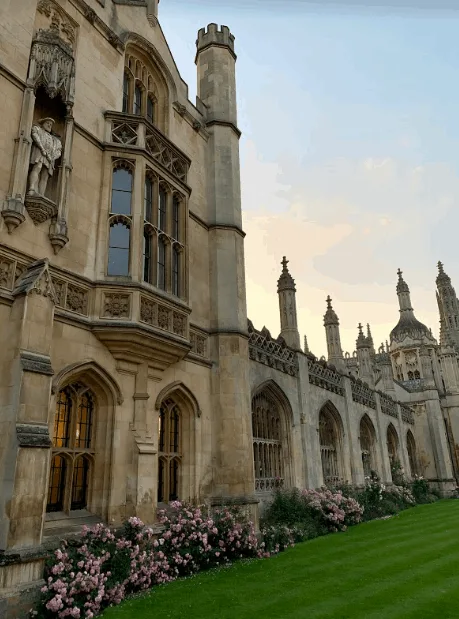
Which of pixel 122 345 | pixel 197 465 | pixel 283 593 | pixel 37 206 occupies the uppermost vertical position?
pixel 37 206

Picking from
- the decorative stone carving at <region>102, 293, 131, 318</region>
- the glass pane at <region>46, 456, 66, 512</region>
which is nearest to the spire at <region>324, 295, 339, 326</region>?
the decorative stone carving at <region>102, 293, 131, 318</region>

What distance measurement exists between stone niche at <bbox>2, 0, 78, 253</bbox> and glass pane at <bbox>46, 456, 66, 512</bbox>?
143 inches

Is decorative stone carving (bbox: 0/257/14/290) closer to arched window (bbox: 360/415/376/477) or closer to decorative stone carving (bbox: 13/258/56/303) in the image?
decorative stone carving (bbox: 13/258/56/303)

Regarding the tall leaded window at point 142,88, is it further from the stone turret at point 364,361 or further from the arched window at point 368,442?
the stone turret at point 364,361

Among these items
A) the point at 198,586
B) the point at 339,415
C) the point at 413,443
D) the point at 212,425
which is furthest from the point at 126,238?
the point at 413,443

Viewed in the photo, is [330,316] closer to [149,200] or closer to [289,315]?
[289,315]

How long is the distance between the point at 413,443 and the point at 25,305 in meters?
33.8

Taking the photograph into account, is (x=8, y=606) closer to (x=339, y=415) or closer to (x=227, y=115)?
(x=227, y=115)

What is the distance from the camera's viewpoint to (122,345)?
8.84m

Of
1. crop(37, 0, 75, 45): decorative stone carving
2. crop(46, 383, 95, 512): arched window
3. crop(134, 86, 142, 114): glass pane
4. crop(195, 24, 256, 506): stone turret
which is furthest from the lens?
crop(134, 86, 142, 114): glass pane

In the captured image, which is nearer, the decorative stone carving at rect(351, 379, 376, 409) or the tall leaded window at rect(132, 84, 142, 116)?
the tall leaded window at rect(132, 84, 142, 116)

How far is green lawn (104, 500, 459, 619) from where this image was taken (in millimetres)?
5930

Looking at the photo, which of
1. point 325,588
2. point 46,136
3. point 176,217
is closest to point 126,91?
point 176,217

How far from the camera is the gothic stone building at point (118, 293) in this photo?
697 centimetres
